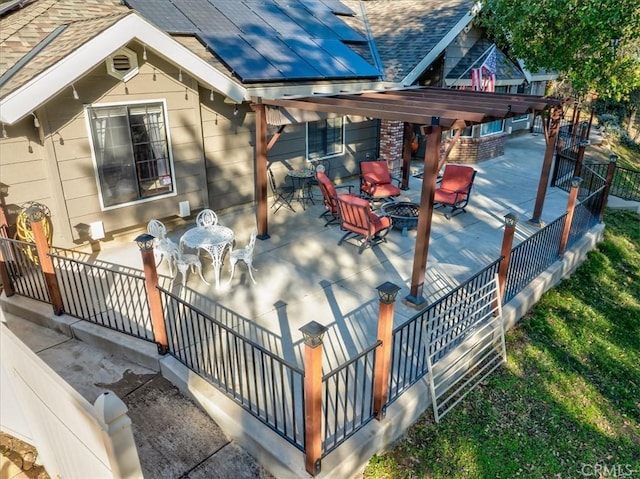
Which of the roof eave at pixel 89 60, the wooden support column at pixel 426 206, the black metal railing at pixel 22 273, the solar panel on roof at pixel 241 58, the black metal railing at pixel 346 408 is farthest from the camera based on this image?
the solar panel on roof at pixel 241 58

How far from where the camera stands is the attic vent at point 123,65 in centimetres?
692

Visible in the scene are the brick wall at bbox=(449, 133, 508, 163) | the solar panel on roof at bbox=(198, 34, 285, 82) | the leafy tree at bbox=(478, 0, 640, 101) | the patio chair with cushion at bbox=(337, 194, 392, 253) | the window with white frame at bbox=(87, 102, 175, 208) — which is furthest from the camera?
the brick wall at bbox=(449, 133, 508, 163)

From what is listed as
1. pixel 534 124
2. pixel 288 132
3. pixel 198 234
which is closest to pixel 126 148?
pixel 198 234

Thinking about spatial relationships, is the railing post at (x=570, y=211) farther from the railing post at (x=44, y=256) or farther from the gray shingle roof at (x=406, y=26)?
the railing post at (x=44, y=256)

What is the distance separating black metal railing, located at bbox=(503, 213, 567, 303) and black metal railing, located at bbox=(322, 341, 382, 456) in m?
2.77

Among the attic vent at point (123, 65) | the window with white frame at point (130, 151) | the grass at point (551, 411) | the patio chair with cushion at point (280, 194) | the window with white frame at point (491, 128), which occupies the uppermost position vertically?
the attic vent at point (123, 65)

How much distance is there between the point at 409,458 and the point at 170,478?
2.13 meters

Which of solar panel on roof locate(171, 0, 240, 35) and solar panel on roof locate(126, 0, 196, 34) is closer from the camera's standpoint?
solar panel on roof locate(126, 0, 196, 34)

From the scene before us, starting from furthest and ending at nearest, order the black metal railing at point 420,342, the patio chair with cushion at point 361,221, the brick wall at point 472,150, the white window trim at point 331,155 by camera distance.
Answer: the brick wall at point 472,150 → the white window trim at point 331,155 → the patio chair with cushion at point 361,221 → the black metal railing at point 420,342

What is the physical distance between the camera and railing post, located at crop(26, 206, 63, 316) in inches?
203

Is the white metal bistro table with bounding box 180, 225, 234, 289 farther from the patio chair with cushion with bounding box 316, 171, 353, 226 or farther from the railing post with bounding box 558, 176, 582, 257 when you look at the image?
the railing post with bounding box 558, 176, 582, 257

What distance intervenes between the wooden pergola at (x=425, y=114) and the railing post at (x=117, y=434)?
397 centimetres

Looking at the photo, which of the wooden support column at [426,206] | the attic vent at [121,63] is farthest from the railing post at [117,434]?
the attic vent at [121,63]

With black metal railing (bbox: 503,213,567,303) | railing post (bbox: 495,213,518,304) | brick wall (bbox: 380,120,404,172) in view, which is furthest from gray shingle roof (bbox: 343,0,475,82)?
railing post (bbox: 495,213,518,304)
